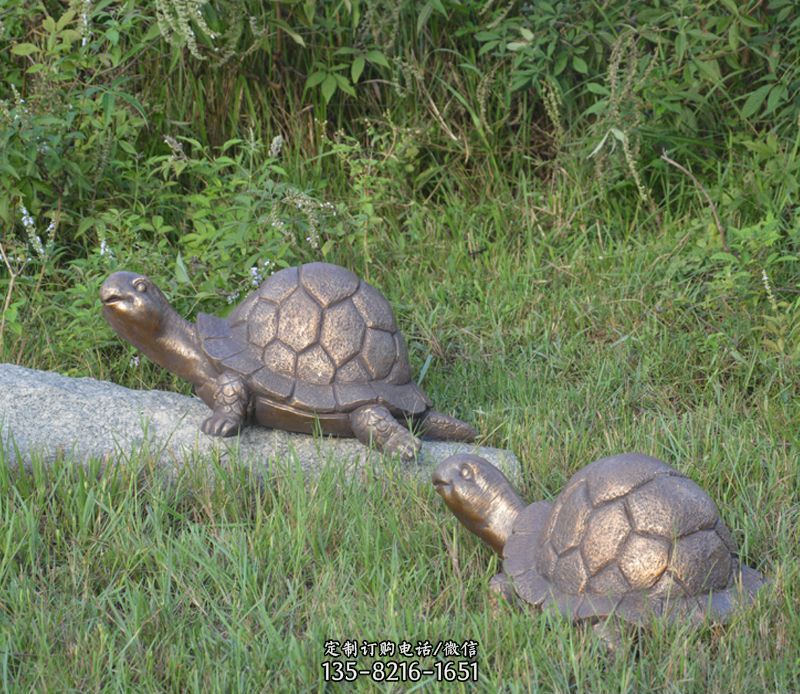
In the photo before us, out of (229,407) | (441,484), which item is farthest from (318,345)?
(441,484)

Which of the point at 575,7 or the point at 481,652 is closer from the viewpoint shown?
the point at 481,652

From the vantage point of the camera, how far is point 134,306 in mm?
3564

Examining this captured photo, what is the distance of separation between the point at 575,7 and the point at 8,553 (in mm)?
3505

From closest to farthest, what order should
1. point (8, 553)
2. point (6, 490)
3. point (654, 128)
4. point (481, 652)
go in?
point (481, 652)
point (8, 553)
point (6, 490)
point (654, 128)

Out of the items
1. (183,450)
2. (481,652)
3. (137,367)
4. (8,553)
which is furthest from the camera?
(137,367)

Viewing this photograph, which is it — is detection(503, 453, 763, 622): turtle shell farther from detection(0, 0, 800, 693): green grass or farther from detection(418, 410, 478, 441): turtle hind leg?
detection(418, 410, 478, 441): turtle hind leg

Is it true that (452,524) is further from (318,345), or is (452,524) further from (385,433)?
(318,345)

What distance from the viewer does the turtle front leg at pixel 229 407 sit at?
3463 millimetres

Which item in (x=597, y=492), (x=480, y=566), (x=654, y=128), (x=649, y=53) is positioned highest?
(x=649, y=53)

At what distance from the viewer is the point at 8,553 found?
2.93 m

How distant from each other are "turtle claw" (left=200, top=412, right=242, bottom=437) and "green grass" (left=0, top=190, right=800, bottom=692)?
14 cm

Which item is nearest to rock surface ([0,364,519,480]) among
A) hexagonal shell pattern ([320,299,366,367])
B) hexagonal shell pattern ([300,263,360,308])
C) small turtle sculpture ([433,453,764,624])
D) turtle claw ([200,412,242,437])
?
turtle claw ([200,412,242,437])

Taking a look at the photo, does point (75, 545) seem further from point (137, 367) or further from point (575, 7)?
point (575, 7)

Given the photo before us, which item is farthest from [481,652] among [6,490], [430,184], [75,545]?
[430,184]
